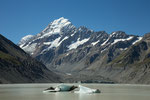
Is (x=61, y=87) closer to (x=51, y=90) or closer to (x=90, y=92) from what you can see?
(x=51, y=90)

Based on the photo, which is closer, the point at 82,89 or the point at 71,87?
the point at 82,89

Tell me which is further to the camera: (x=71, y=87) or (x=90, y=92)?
(x=71, y=87)

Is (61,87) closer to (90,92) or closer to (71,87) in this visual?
(71,87)

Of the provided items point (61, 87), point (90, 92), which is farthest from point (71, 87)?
point (90, 92)

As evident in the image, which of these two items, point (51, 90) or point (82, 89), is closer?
point (82, 89)

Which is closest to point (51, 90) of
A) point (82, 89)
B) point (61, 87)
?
point (61, 87)

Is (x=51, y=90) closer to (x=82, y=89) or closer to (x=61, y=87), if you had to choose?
(x=61, y=87)

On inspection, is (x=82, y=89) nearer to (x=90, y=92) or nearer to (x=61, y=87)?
(x=90, y=92)

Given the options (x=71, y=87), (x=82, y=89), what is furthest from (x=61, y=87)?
(x=82, y=89)
